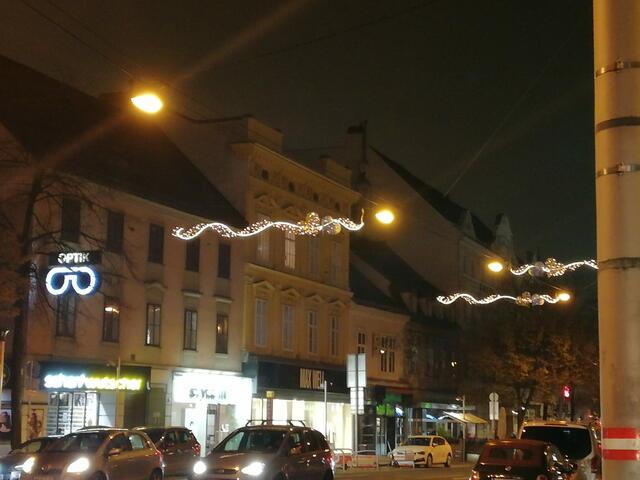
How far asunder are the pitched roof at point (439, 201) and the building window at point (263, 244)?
22.3m

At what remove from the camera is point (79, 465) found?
20.6m

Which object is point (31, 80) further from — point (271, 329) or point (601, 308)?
point (601, 308)

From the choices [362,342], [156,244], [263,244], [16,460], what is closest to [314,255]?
[263,244]

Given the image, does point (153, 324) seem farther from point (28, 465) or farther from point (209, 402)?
point (28, 465)

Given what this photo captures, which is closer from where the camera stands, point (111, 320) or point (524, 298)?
point (111, 320)

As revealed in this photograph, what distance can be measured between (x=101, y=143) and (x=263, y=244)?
941cm

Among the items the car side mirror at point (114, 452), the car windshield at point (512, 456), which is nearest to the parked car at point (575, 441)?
the car windshield at point (512, 456)

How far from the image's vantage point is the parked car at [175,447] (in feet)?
92.6

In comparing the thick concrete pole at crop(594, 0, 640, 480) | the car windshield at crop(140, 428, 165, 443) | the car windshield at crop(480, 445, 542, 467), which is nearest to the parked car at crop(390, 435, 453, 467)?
the car windshield at crop(140, 428, 165, 443)

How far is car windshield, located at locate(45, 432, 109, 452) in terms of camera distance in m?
21.5

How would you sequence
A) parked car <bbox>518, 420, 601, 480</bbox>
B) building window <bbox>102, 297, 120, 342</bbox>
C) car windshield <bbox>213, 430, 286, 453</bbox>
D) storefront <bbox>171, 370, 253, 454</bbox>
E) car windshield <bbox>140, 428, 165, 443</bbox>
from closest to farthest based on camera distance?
car windshield <bbox>213, 430, 286, 453</bbox> < parked car <bbox>518, 420, 601, 480</bbox> < car windshield <bbox>140, 428, 165, 443</bbox> < building window <bbox>102, 297, 120, 342</bbox> < storefront <bbox>171, 370, 253, 454</bbox>

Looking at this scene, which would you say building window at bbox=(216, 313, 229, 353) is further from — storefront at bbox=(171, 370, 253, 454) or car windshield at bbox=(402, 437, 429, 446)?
car windshield at bbox=(402, 437, 429, 446)

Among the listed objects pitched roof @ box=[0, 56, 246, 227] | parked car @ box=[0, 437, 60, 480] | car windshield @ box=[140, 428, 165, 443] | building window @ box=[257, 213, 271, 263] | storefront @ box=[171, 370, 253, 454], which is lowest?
parked car @ box=[0, 437, 60, 480]

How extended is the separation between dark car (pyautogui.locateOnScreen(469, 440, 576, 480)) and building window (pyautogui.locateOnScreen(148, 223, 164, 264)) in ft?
71.0
